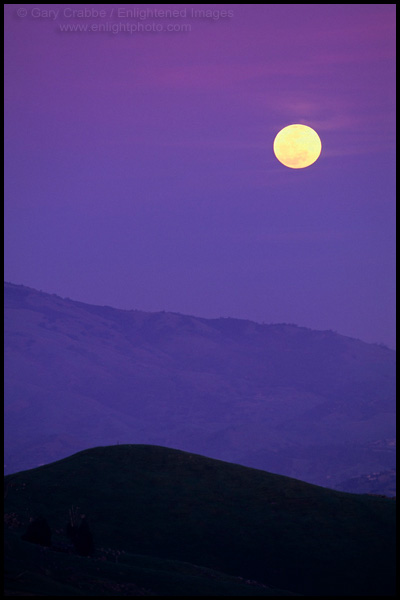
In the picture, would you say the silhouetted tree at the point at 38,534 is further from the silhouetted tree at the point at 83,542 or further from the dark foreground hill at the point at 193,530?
the silhouetted tree at the point at 83,542

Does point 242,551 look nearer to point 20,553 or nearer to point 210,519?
point 210,519

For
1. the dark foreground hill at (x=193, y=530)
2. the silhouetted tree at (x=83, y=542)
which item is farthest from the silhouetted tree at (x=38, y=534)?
the silhouetted tree at (x=83, y=542)

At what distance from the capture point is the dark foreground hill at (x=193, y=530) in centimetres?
4138

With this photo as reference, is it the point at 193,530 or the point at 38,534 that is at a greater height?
the point at 38,534

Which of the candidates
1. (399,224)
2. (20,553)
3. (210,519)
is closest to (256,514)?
(210,519)

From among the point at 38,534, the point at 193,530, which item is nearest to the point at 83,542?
the point at 38,534

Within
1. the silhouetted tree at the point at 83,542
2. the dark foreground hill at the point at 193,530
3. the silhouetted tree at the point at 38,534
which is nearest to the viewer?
the dark foreground hill at the point at 193,530

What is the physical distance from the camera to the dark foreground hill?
4138 cm

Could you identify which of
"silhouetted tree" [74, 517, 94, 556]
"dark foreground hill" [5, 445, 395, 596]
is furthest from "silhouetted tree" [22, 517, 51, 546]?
"silhouetted tree" [74, 517, 94, 556]

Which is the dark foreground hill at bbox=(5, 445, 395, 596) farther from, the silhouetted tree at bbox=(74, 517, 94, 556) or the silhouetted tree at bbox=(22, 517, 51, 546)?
the silhouetted tree at bbox=(22, 517, 51, 546)

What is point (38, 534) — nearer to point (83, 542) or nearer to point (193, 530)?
point (83, 542)

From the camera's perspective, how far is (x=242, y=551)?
53188 mm

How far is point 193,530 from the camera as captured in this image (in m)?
56.1

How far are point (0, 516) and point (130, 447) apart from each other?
117 ft
